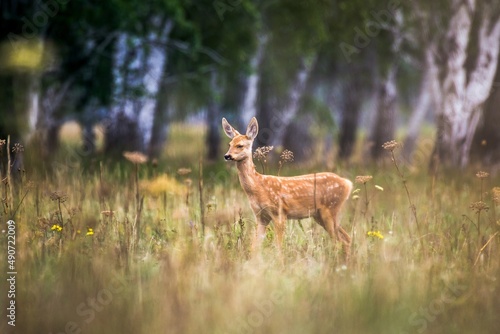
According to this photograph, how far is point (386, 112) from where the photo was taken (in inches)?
798

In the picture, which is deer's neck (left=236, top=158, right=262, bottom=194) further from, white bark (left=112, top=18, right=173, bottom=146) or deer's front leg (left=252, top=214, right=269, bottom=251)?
white bark (left=112, top=18, right=173, bottom=146)

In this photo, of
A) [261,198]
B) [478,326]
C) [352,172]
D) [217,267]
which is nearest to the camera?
[478,326]

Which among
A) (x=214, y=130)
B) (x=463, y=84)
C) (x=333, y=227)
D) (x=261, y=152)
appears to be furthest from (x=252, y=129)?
(x=214, y=130)

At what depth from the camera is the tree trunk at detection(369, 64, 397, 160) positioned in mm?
20156

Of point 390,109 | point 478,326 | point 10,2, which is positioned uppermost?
point 10,2

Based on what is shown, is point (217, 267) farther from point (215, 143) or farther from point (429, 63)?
point (215, 143)

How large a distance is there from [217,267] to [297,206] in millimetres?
986

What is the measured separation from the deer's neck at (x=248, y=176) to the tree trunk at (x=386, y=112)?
1440cm

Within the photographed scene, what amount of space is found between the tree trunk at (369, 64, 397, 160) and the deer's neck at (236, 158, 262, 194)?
14.4 m

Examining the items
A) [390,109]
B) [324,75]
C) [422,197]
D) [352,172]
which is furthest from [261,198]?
[324,75]

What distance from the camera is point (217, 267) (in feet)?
17.6

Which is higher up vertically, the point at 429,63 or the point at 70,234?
the point at 429,63

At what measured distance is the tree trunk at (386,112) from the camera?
2016cm

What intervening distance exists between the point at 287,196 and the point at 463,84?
895 cm
